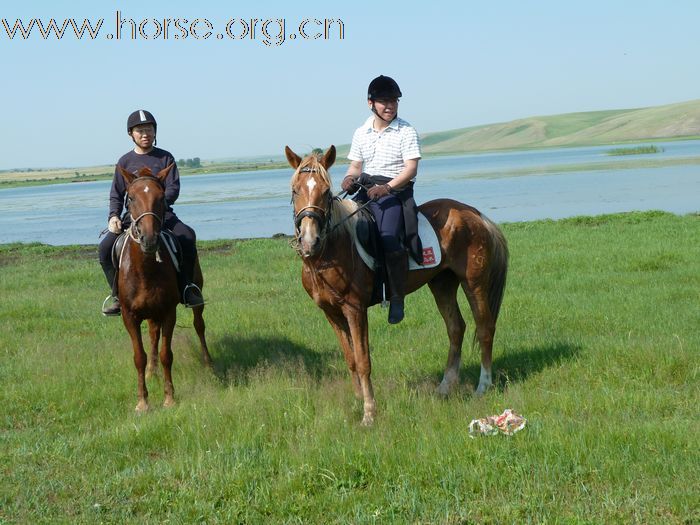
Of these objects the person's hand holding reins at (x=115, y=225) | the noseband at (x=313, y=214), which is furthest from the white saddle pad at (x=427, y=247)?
the person's hand holding reins at (x=115, y=225)

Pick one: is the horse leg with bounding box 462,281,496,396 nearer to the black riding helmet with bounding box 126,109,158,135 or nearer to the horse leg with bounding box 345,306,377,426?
the horse leg with bounding box 345,306,377,426

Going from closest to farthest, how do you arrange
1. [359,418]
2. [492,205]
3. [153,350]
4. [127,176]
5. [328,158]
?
[328,158]
[359,418]
[127,176]
[153,350]
[492,205]

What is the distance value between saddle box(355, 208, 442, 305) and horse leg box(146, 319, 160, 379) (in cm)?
240

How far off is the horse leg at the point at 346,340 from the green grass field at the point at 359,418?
0.17 m

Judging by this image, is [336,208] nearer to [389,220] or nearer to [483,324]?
[389,220]

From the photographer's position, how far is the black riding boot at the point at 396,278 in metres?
7.02

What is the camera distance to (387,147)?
710cm

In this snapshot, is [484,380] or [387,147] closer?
[387,147]

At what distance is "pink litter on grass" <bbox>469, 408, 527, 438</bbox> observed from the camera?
18.8ft

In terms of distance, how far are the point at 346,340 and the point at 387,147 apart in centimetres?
177

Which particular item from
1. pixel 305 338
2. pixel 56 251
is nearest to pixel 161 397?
pixel 305 338

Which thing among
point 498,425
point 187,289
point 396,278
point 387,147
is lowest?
point 498,425

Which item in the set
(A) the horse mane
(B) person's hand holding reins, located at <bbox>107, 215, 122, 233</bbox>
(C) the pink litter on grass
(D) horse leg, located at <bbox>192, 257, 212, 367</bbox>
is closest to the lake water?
(D) horse leg, located at <bbox>192, 257, 212, 367</bbox>

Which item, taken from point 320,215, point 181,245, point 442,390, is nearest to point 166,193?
point 181,245
